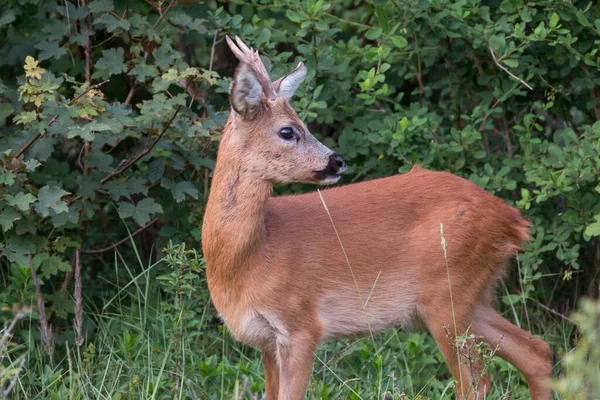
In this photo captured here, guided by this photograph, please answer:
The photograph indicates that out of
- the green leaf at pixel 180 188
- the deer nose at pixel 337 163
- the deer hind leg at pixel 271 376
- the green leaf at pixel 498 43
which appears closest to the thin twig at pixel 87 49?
the green leaf at pixel 180 188

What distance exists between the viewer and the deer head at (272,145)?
4.66m

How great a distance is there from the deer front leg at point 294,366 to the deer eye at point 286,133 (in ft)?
3.23

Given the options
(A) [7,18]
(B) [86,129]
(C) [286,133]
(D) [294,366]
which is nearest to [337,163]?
(C) [286,133]

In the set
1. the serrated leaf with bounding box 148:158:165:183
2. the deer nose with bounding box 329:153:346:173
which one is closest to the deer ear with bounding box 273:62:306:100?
the deer nose with bounding box 329:153:346:173

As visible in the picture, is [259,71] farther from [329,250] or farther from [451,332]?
[451,332]

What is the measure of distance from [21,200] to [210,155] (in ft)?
5.19

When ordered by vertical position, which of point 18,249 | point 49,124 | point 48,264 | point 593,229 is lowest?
point 48,264

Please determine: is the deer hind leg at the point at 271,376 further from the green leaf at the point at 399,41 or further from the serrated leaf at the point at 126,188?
the green leaf at the point at 399,41

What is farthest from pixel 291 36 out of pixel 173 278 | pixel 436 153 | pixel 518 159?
pixel 173 278

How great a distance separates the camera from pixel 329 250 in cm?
504

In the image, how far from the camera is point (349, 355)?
599 centimetres

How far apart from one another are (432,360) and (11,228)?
2617 millimetres

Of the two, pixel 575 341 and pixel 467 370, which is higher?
pixel 467 370

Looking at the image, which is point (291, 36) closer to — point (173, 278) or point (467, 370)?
point (173, 278)
